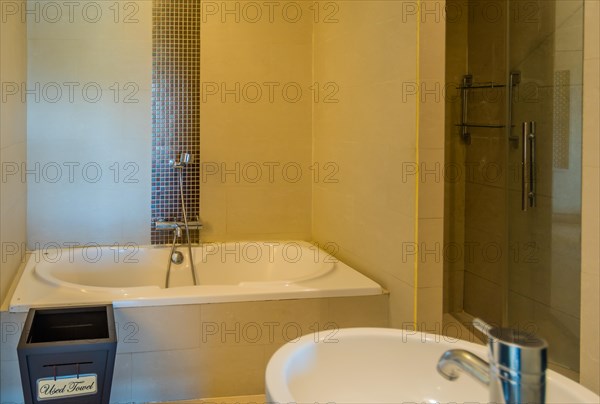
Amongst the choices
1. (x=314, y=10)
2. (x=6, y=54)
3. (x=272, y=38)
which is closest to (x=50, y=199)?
(x=6, y=54)

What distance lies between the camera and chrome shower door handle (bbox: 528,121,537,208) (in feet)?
7.61

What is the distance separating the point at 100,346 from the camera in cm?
193

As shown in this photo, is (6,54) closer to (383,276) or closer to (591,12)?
(383,276)

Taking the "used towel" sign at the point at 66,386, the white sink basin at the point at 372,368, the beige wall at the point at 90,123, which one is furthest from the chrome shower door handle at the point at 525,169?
the beige wall at the point at 90,123

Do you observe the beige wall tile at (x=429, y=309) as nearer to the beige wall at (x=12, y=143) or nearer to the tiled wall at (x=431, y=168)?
the tiled wall at (x=431, y=168)

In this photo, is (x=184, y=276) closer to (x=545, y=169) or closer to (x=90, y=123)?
(x=90, y=123)

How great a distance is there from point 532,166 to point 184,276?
2.04 metres

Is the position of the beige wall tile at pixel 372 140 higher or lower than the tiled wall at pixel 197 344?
higher

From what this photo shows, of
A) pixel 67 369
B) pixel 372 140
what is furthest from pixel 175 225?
pixel 67 369

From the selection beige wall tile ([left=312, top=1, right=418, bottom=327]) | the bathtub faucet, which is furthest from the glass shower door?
the bathtub faucet

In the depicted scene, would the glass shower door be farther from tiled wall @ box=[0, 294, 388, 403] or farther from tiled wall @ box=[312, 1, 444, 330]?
tiled wall @ box=[0, 294, 388, 403]

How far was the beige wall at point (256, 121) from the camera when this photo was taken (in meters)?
3.61

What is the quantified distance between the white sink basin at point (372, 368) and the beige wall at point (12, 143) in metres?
1.82

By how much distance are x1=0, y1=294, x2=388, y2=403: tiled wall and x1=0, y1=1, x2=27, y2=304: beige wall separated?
52cm
